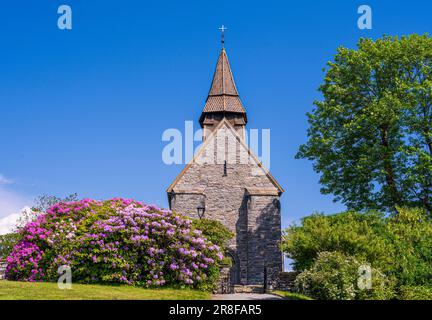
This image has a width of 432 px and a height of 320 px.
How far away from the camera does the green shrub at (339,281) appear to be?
15.2m

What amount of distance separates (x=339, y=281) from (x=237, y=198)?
15.7m

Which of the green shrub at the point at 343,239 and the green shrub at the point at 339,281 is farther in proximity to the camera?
the green shrub at the point at 343,239

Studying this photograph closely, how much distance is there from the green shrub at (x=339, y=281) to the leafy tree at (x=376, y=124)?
980 centimetres

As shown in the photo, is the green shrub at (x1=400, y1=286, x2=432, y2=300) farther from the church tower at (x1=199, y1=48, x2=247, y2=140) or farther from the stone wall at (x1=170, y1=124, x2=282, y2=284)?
the church tower at (x1=199, y1=48, x2=247, y2=140)

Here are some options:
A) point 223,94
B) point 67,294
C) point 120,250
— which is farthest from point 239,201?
point 67,294

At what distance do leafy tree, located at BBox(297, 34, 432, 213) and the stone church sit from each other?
4.07 metres

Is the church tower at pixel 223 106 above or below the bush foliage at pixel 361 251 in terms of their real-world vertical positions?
above

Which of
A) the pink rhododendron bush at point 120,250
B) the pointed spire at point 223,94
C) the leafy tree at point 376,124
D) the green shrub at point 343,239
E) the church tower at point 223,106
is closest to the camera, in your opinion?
the pink rhododendron bush at point 120,250

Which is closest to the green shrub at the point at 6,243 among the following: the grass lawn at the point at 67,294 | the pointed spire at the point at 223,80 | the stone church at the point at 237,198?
the stone church at the point at 237,198

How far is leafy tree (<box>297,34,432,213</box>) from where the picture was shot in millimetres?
25266

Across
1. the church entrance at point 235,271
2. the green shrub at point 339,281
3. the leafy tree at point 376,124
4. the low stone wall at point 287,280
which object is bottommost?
the church entrance at point 235,271

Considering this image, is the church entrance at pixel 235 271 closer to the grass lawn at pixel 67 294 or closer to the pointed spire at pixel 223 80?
the grass lawn at pixel 67 294

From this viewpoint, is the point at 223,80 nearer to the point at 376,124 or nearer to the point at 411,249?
the point at 376,124
